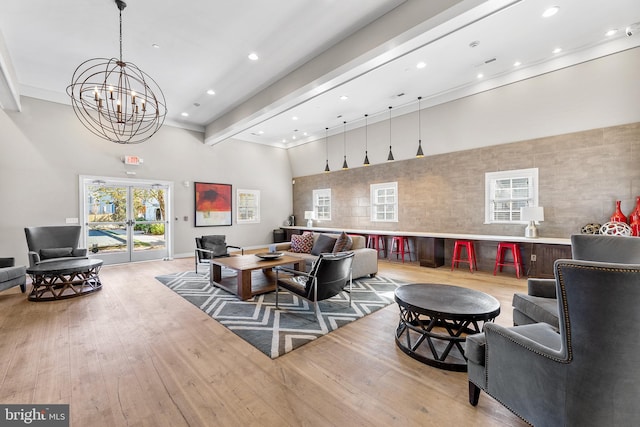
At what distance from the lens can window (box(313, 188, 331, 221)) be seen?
9.51m

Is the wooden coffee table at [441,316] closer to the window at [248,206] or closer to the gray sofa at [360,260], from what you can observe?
the gray sofa at [360,260]

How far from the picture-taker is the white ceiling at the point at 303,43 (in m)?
3.40

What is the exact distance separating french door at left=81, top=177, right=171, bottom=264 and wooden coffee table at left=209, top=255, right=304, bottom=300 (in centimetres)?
371

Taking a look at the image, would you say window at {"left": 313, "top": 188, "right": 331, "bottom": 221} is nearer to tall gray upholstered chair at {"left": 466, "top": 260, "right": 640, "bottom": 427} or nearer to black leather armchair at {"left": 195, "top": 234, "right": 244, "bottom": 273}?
black leather armchair at {"left": 195, "top": 234, "right": 244, "bottom": 273}

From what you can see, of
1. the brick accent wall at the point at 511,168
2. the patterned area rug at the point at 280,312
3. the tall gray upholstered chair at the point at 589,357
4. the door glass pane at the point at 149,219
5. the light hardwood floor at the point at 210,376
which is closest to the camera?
the tall gray upholstered chair at the point at 589,357

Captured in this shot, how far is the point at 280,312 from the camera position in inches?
138

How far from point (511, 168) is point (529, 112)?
111 cm

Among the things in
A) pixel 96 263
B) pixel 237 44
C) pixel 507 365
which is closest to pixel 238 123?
pixel 237 44

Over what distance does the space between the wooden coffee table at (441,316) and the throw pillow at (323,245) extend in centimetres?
261

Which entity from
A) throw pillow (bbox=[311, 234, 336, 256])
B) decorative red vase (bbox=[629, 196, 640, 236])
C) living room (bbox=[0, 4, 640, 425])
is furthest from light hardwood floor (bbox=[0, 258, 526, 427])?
decorative red vase (bbox=[629, 196, 640, 236])

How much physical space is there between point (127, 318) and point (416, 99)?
7.02m

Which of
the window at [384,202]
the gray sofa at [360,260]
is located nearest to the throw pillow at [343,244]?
the gray sofa at [360,260]

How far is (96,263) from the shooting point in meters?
4.45

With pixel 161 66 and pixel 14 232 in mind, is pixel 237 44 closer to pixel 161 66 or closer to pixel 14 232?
pixel 161 66
